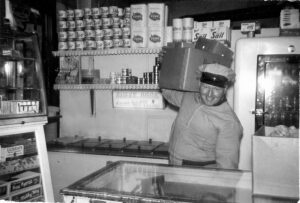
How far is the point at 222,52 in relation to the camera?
298cm

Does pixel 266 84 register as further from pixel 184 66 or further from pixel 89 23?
pixel 89 23

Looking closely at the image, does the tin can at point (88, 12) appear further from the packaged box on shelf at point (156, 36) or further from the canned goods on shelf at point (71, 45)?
the packaged box on shelf at point (156, 36)

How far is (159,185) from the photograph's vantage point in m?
1.77

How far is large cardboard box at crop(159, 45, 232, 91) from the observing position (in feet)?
9.15

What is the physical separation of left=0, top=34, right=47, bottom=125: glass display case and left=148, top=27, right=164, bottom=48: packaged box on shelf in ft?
4.36

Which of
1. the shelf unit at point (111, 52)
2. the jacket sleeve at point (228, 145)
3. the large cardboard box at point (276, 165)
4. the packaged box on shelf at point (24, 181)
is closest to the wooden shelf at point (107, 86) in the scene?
the shelf unit at point (111, 52)

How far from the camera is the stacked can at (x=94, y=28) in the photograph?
12.5 ft

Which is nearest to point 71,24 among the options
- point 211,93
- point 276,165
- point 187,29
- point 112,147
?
point 187,29

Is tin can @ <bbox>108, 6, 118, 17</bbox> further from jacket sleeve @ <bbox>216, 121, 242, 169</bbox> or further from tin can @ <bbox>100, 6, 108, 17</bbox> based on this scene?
jacket sleeve @ <bbox>216, 121, 242, 169</bbox>

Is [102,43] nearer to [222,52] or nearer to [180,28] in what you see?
[180,28]

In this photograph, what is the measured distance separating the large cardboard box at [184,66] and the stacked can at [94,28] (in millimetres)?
1089

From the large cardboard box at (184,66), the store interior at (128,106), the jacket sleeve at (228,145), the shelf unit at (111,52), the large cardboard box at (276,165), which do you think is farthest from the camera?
the shelf unit at (111,52)

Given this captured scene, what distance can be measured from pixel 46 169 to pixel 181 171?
180 cm

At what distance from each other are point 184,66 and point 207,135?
0.69 meters
